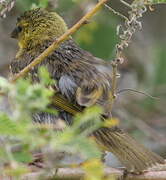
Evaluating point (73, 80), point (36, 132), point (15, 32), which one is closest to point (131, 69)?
point (15, 32)

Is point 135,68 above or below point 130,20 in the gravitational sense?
below

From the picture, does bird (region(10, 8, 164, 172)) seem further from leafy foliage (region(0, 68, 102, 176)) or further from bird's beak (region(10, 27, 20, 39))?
leafy foliage (region(0, 68, 102, 176))

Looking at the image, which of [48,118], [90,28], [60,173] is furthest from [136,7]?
[90,28]

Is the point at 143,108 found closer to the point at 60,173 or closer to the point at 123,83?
the point at 123,83

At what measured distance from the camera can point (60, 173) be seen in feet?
10.4

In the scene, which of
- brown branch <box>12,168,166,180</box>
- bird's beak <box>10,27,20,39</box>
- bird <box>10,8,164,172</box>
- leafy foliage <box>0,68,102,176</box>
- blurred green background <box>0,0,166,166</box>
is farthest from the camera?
blurred green background <box>0,0,166,166</box>

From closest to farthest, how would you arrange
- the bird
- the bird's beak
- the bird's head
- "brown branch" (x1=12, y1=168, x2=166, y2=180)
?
"brown branch" (x1=12, y1=168, x2=166, y2=180), the bird, the bird's head, the bird's beak

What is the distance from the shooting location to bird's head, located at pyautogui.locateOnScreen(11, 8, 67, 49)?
4.80 m

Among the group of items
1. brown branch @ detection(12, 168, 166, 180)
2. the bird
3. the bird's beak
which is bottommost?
brown branch @ detection(12, 168, 166, 180)

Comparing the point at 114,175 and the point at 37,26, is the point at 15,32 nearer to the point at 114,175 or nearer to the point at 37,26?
the point at 37,26

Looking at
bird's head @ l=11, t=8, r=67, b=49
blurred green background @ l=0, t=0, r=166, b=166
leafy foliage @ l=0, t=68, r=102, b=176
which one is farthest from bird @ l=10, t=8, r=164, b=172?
leafy foliage @ l=0, t=68, r=102, b=176

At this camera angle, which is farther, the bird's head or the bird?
the bird's head

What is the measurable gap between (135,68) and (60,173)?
4.16 m

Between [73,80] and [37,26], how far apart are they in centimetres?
85
